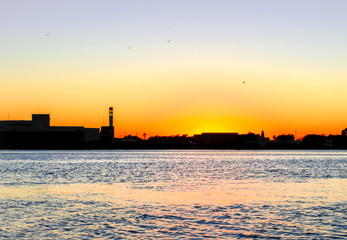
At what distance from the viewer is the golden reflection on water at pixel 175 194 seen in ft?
130

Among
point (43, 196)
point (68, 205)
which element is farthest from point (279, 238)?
point (43, 196)

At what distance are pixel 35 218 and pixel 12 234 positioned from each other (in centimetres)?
509

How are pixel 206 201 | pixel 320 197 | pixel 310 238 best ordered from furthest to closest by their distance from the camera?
pixel 320 197 < pixel 206 201 < pixel 310 238

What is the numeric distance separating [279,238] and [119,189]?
27.9 m

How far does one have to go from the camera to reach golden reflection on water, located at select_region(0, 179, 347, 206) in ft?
130

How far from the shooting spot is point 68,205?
3656 cm

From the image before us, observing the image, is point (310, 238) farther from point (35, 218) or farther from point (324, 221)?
point (35, 218)

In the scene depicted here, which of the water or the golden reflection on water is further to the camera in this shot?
the golden reflection on water

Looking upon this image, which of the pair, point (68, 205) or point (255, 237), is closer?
point (255, 237)

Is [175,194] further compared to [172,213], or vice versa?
[175,194]

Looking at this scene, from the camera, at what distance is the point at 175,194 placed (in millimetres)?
44188

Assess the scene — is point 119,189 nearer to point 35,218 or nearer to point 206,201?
point 206,201

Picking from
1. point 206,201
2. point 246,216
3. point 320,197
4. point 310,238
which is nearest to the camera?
point 310,238

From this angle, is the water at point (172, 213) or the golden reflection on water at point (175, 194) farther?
the golden reflection on water at point (175, 194)
